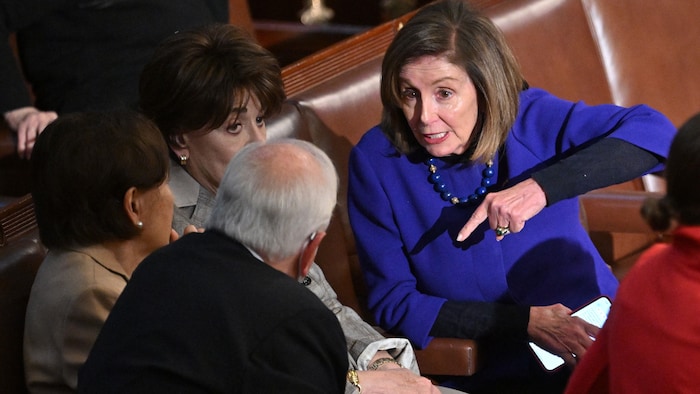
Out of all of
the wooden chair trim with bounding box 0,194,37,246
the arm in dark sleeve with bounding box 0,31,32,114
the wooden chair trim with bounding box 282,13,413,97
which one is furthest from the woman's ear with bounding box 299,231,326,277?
the arm in dark sleeve with bounding box 0,31,32,114

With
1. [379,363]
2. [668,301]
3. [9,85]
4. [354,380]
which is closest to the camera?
[668,301]

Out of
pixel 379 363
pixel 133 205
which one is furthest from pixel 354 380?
pixel 133 205

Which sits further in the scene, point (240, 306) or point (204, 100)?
point (204, 100)

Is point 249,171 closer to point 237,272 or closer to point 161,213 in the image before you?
point 237,272

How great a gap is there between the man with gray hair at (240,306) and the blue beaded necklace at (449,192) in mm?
773

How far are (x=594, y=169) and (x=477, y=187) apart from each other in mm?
278

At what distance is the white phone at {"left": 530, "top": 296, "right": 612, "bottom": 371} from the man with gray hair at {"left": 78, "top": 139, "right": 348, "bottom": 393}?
2.46 ft

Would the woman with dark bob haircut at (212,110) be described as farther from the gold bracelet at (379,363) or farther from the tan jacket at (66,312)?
the tan jacket at (66,312)

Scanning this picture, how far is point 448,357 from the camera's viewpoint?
7.80 feet

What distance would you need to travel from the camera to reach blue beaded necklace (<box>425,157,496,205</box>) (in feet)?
8.12

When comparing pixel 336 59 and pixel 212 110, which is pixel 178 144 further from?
pixel 336 59

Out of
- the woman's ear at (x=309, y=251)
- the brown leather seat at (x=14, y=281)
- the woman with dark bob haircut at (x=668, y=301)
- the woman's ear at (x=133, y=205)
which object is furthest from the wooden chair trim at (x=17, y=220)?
the woman with dark bob haircut at (x=668, y=301)

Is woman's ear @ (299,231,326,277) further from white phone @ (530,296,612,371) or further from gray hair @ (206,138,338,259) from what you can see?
white phone @ (530,296,612,371)

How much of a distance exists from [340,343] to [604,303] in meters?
0.90
